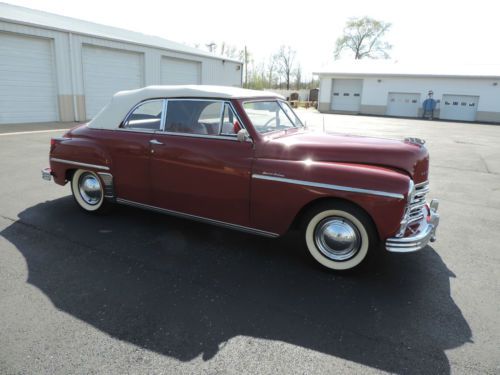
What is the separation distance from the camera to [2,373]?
224 centimetres

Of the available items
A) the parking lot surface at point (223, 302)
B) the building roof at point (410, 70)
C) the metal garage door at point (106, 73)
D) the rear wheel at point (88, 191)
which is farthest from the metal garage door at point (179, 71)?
the parking lot surface at point (223, 302)

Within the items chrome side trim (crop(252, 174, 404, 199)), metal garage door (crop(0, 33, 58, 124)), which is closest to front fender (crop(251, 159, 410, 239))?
chrome side trim (crop(252, 174, 404, 199))

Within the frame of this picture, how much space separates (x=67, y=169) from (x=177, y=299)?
117 inches

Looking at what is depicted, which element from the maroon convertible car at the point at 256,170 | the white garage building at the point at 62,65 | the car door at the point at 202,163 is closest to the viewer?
the maroon convertible car at the point at 256,170

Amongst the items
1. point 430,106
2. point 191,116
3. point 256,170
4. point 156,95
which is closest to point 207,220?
point 256,170

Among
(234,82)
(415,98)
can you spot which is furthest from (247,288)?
(415,98)

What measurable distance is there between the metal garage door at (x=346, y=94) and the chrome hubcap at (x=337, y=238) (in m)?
32.6

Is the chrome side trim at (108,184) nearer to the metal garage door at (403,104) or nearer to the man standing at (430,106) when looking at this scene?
the man standing at (430,106)

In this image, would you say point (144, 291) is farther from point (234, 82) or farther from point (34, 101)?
point (234, 82)

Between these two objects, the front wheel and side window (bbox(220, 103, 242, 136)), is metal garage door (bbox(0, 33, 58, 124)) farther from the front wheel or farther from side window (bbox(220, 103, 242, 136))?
the front wheel

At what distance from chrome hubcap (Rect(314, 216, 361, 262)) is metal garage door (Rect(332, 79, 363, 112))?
32.6 metres

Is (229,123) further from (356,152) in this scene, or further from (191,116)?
(356,152)

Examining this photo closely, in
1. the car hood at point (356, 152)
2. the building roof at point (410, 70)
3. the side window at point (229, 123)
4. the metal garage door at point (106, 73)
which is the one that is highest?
the building roof at point (410, 70)

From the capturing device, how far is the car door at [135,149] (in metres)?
4.39
